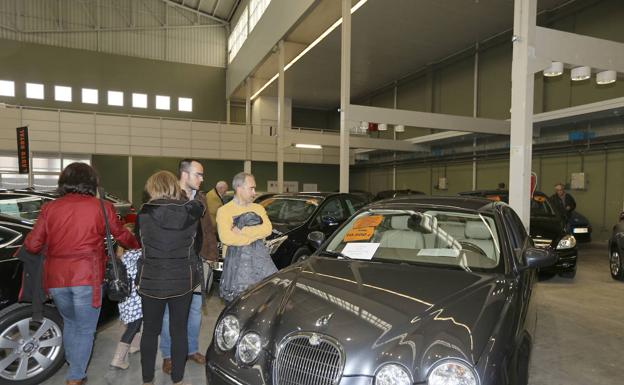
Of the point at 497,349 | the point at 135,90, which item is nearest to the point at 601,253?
the point at 497,349

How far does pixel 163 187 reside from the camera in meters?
2.80

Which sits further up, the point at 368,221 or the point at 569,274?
the point at 368,221

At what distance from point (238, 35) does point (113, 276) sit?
71.1ft

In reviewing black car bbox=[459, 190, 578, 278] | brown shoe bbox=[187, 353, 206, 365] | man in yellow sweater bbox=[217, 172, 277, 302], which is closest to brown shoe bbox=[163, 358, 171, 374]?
brown shoe bbox=[187, 353, 206, 365]

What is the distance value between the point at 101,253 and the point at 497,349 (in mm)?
2669

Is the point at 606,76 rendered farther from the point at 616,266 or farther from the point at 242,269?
the point at 242,269

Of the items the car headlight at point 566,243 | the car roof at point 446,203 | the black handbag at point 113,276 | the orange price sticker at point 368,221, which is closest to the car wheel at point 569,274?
the car headlight at point 566,243

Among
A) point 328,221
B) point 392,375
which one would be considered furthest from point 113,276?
point 328,221

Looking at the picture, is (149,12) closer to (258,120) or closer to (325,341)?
(258,120)

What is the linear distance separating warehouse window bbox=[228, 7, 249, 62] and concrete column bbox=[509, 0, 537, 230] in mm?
16529

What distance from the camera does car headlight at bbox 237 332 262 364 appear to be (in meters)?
2.16

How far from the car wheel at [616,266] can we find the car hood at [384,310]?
5890mm

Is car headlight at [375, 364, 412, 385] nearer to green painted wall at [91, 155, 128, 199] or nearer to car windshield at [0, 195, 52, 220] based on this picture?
car windshield at [0, 195, 52, 220]

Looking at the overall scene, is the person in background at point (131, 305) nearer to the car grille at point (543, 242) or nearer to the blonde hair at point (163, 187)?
the blonde hair at point (163, 187)
